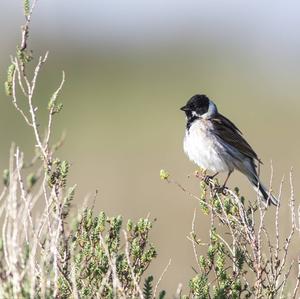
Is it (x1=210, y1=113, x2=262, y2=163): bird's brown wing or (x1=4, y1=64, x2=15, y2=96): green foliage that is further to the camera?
(x1=210, y1=113, x2=262, y2=163): bird's brown wing

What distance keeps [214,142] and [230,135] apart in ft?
0.68

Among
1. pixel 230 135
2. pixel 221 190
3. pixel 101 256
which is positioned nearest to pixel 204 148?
pixel 230 135

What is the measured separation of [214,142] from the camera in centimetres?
757

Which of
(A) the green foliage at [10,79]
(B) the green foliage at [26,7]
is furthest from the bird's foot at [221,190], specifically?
(B) the green foliage at [26,7]

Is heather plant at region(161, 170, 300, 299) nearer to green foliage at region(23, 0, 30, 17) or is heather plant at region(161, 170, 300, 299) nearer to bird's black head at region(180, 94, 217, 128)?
green foliage at region(23, 0, 30, 17)

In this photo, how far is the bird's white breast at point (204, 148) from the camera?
7.33 meters

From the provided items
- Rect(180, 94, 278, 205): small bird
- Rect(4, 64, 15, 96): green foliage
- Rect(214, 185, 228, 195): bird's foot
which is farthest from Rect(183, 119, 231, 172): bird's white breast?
Rect(4, 64, 15, 96): green foliage

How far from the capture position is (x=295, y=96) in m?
19.8

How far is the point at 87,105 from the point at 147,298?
53.5 feet

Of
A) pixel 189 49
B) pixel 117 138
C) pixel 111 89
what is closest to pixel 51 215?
pixel 117 138

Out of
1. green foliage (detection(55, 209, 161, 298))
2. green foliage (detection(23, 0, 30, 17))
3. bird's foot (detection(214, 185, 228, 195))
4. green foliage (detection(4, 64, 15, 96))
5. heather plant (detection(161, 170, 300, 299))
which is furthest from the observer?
bird's foot (detection(214, 185, 228, 195))

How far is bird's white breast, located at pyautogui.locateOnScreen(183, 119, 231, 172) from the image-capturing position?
7.33 m

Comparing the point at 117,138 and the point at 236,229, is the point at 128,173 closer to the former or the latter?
the point at 117,138

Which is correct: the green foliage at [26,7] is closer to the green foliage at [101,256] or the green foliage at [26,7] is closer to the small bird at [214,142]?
the green foliage at [101,256]
